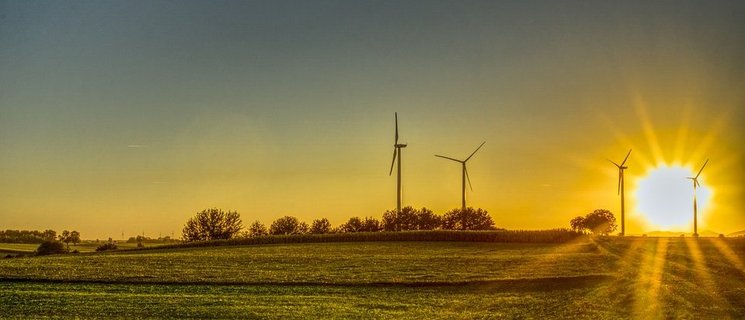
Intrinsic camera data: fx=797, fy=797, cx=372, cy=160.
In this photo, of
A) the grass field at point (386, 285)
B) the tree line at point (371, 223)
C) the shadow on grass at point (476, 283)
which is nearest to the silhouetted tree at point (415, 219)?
the tree line at point (371, 223)

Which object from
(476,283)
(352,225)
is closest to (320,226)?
(352,225)

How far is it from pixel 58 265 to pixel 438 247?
46062mm

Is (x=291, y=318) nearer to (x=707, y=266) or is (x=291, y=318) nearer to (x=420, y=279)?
(x=420, y=279)

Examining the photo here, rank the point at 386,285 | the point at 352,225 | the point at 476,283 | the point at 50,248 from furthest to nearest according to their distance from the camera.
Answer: the point at 352,225 < the point at 50,248 < the point at 476,283 < the point at 386,285

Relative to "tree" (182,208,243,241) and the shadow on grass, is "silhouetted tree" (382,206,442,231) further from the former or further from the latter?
the shadow on grass

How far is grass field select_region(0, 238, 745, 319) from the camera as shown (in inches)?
1684

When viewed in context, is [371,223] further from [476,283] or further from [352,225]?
[476,283]

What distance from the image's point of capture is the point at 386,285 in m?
56.5

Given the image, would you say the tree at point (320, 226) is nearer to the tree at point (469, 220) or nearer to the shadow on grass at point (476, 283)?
the tree at point (469, 220)

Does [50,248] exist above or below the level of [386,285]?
above

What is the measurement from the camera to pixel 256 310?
42.4 m

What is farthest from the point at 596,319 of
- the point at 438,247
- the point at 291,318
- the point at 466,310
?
the point at 438,247

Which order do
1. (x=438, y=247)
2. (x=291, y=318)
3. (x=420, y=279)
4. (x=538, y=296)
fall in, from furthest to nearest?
(x=438, y=247) < (x=420, y=279) < (x=538, y=296) < (x=291, y=318)

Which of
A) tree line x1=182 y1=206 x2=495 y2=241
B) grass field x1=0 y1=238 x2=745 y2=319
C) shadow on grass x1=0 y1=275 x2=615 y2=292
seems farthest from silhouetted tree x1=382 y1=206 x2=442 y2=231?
shadow on grass x1=0 y1=275 x2=615 y2=292
